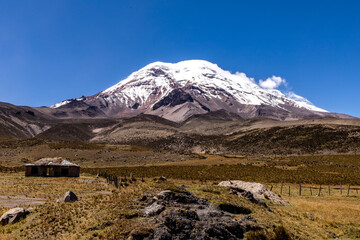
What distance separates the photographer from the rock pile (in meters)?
11.6

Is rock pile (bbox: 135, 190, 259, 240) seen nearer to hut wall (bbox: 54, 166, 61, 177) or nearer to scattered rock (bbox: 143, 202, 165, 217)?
scattered rock (bbox: 143, 202, 165, 217)

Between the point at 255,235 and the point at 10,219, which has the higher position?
the point at 255,235

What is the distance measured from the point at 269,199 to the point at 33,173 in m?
43.4

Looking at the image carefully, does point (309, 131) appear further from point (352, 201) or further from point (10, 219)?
point (10, 219)

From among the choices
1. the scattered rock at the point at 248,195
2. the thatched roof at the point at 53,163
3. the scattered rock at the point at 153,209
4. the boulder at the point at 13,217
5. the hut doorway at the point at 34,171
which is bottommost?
the hut doorway at the point at 34,171

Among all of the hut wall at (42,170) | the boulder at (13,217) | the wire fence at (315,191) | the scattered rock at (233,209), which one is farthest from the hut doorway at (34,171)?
the scattered rock at (233,209)

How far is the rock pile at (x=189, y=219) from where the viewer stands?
11641mm

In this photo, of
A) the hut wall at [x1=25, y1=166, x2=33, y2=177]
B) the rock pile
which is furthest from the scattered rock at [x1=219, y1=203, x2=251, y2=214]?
the hut wall at [x1=25, y1=166, x2=33, y2=177]

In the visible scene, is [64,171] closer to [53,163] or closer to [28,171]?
[53,163]

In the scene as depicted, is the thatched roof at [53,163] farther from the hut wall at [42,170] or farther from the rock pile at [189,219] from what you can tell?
the rock pile at [189,219]

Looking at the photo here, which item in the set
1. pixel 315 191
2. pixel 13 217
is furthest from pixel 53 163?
pixel 315 191

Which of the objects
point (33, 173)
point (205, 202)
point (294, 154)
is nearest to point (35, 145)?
point (33, 173)

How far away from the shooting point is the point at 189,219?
12461 mm

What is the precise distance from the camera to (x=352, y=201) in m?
31.6
